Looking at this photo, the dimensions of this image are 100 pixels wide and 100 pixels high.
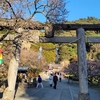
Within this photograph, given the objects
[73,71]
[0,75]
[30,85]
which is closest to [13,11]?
[30,85]

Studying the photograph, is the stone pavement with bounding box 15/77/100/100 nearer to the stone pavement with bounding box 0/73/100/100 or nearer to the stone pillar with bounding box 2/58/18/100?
the stone pavement with bounding box 0/73/100/100

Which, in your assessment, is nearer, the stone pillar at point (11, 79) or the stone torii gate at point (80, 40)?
the stone torii gate at point (80, 40)

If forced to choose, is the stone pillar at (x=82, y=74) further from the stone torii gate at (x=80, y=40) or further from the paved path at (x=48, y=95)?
the paved path at (x=48, y=95)

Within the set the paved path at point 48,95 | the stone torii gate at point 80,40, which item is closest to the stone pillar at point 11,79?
the stone torii gate at point 80,40

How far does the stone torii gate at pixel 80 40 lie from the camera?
1035cm

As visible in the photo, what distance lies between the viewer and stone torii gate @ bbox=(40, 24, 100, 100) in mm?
10352

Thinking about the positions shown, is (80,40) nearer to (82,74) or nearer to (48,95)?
(82,74)

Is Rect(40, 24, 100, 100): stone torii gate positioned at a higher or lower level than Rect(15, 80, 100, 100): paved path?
higher

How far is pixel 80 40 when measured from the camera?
10.5 meters

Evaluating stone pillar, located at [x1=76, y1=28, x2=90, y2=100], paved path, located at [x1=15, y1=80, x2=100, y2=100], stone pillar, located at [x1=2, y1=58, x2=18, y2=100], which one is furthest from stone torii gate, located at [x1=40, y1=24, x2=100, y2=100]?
paved path, located at [x1=15, y1=80, x2=100, y2=100]

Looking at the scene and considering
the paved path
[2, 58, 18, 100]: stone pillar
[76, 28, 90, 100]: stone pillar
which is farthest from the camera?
the paved path

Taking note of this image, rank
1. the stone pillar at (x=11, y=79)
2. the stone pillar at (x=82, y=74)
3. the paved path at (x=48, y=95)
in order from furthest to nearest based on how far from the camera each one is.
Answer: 1. the paved path at (x=48, y=95)
2. the stone pillar at (x=11, y=79)
3. the stone pillar at (x=82, y=74)

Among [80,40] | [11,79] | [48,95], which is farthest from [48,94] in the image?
[80,40]

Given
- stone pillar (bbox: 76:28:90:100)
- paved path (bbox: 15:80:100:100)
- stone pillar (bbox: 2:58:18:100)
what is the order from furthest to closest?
paved path (bbox: 15:80:100:100), stone pillar (bbox: 2:58:18:100), stone pillar (bbox: 76:28:90:100)
